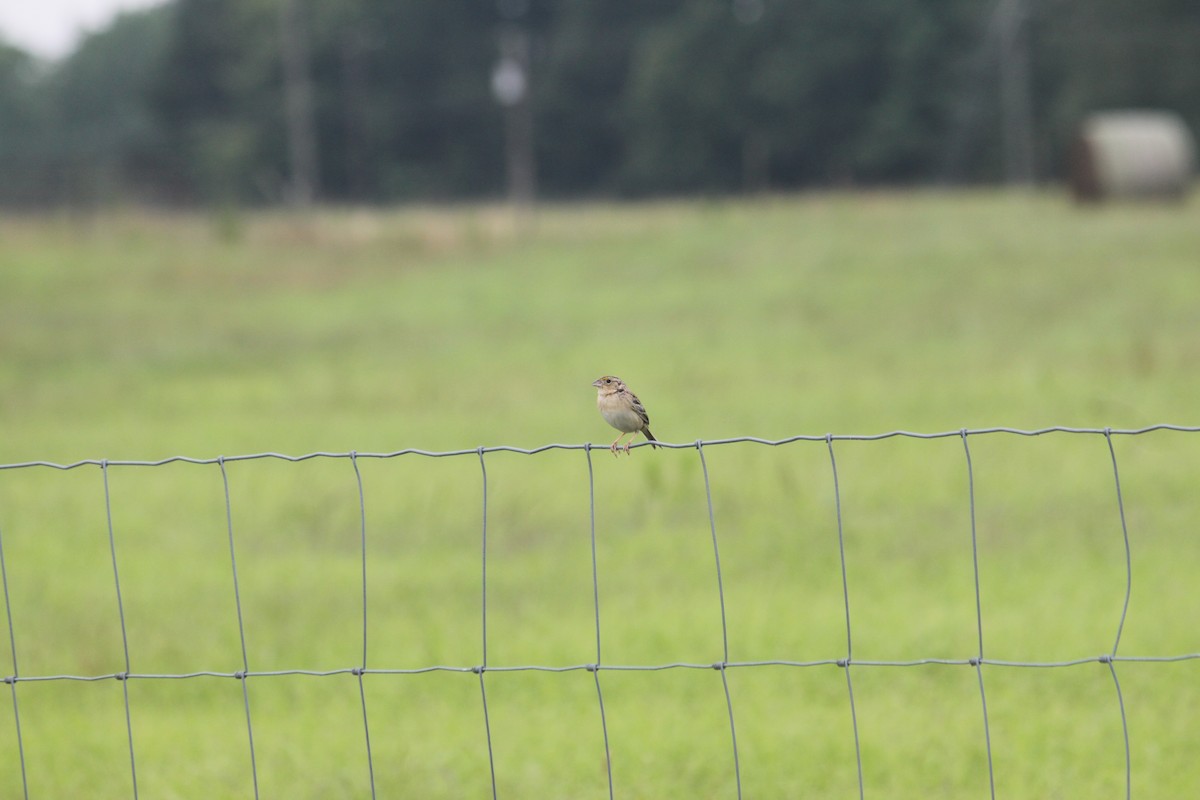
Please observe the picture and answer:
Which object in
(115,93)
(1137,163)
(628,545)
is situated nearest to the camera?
(628,545)

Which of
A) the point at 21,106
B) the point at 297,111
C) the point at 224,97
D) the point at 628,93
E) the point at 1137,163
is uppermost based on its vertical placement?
the point at 21,106

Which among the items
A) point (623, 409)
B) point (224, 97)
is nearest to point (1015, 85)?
point (224, 97)

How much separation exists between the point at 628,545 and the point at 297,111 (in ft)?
130

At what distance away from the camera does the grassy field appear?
19.4 feet

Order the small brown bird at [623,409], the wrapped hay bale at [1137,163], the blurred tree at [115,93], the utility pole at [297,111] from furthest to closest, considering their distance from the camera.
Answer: the blurred tree at [115,93] < the utility pole at [297,111] < the wrapped hay bale at [1137,163] < the small brown bird at [623,409]

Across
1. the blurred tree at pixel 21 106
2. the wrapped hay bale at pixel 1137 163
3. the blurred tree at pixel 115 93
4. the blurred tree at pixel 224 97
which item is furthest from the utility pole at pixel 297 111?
the wrapped hay bale at pixel 1137 163

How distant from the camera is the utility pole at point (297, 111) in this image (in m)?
42.8

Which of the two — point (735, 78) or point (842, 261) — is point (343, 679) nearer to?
point (842, 261)

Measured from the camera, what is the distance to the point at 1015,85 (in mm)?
49562

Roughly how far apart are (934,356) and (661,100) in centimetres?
4330

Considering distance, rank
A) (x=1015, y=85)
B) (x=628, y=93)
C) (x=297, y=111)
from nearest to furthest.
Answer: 1. (x=297, y=111)
2. (x=1015, y=85)
3. (x=628, y=93)

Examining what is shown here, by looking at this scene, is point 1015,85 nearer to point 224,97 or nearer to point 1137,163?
point 1137,163

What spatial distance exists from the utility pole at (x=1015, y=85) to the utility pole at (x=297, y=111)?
2104cm

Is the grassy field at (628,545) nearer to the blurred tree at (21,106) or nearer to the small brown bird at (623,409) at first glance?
the small brown bird at (623,409)
